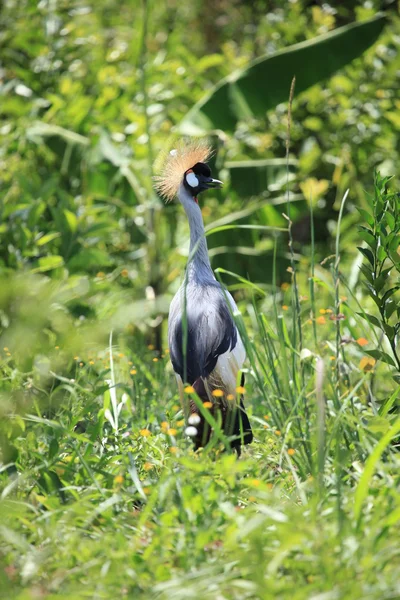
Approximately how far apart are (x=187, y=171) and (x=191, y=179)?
2.0 inches

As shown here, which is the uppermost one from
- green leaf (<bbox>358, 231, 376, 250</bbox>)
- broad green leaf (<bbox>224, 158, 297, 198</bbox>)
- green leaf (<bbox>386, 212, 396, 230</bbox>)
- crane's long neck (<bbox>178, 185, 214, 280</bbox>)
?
green leaf (<bbox>386, 212, 396, 230</bbox>)

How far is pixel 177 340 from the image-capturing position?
3.59 metres

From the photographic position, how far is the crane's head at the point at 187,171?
3.89m

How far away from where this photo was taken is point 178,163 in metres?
3.92

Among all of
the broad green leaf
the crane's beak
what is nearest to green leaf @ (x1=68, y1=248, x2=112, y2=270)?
the crane's beak

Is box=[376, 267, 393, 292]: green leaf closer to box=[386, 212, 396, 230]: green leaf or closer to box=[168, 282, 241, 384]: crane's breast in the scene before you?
box=[386, 212, 396, 230]: green leaf

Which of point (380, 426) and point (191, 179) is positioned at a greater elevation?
point (191, 179)

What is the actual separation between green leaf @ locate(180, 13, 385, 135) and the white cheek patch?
1728 mm

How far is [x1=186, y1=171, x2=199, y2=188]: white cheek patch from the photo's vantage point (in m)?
3.87

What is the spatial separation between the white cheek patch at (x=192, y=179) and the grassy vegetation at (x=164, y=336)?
1.79 feet

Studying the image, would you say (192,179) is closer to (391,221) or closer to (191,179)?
(191,179)

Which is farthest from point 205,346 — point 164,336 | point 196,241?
point 164,336

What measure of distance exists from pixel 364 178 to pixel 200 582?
17.3ft

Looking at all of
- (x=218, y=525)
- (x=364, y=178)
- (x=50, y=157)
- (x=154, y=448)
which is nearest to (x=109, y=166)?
(x=50, y=157)
